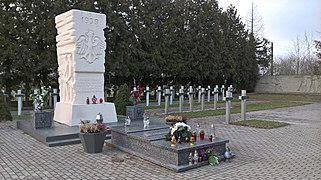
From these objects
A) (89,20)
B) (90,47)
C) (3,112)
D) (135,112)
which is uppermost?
(89,20)

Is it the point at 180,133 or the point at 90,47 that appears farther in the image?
the point at 90,47

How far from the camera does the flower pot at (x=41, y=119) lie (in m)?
9.16

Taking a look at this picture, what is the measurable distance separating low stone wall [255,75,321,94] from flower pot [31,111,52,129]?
29.2 m

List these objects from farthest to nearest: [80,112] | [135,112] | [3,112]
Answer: [3,112] → [135,112] → [80,112]

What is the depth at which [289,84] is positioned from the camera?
110 feet

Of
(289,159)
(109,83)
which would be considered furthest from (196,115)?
(109,83)

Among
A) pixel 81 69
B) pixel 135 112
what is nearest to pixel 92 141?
pixel 81 69

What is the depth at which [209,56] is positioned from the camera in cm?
2655

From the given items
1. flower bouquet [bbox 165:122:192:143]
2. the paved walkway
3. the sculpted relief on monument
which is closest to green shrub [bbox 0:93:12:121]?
the paved walkway

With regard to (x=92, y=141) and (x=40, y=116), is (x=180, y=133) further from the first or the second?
(x=40, y=116)

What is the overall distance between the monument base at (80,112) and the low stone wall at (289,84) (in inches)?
1071

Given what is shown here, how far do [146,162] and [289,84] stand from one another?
31.1 meters

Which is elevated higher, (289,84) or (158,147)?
(289,84)

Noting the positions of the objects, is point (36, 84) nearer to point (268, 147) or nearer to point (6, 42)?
point (6, 42)
